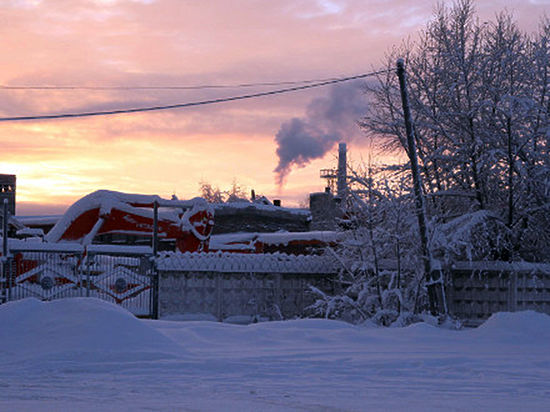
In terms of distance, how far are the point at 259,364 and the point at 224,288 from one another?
8.56 m

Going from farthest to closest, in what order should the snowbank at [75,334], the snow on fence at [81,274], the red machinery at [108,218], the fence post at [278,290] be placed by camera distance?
1. the red machinery at [108,218]
2. the fence post at [278,290]
3. the snow on fence at [81,274]
4. the snowbank at [75,334]

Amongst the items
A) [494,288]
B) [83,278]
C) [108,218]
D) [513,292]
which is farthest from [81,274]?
[513,292]

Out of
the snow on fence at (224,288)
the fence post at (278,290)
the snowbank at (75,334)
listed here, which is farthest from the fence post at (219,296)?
the snowbank at (75,334)

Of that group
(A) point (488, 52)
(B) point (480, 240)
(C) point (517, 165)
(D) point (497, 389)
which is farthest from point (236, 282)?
(D) point (497, 389)

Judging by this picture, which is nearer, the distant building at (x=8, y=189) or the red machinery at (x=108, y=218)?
the red machinery at (x=108, y=218)

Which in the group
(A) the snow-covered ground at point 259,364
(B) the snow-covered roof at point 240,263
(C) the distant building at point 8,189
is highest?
(C) the distant building at point 8,189

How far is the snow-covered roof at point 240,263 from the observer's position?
19.6 m

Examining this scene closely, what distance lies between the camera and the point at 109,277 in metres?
20.1

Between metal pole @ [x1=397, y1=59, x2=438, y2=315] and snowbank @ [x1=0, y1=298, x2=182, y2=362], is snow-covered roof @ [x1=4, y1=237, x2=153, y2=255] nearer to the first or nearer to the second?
snowbank @ [x1=0, y1=298, x2=182, y2=362]

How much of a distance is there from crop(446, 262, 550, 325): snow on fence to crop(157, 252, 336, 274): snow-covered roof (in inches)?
133

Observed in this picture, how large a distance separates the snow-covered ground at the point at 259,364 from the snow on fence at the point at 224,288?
11.7ft

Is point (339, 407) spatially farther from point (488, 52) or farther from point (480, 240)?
point (488, 52)

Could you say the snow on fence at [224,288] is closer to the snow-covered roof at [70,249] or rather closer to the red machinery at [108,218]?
the snow-covered roof at [70,249]

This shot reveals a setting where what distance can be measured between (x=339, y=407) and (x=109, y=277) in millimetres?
13185
